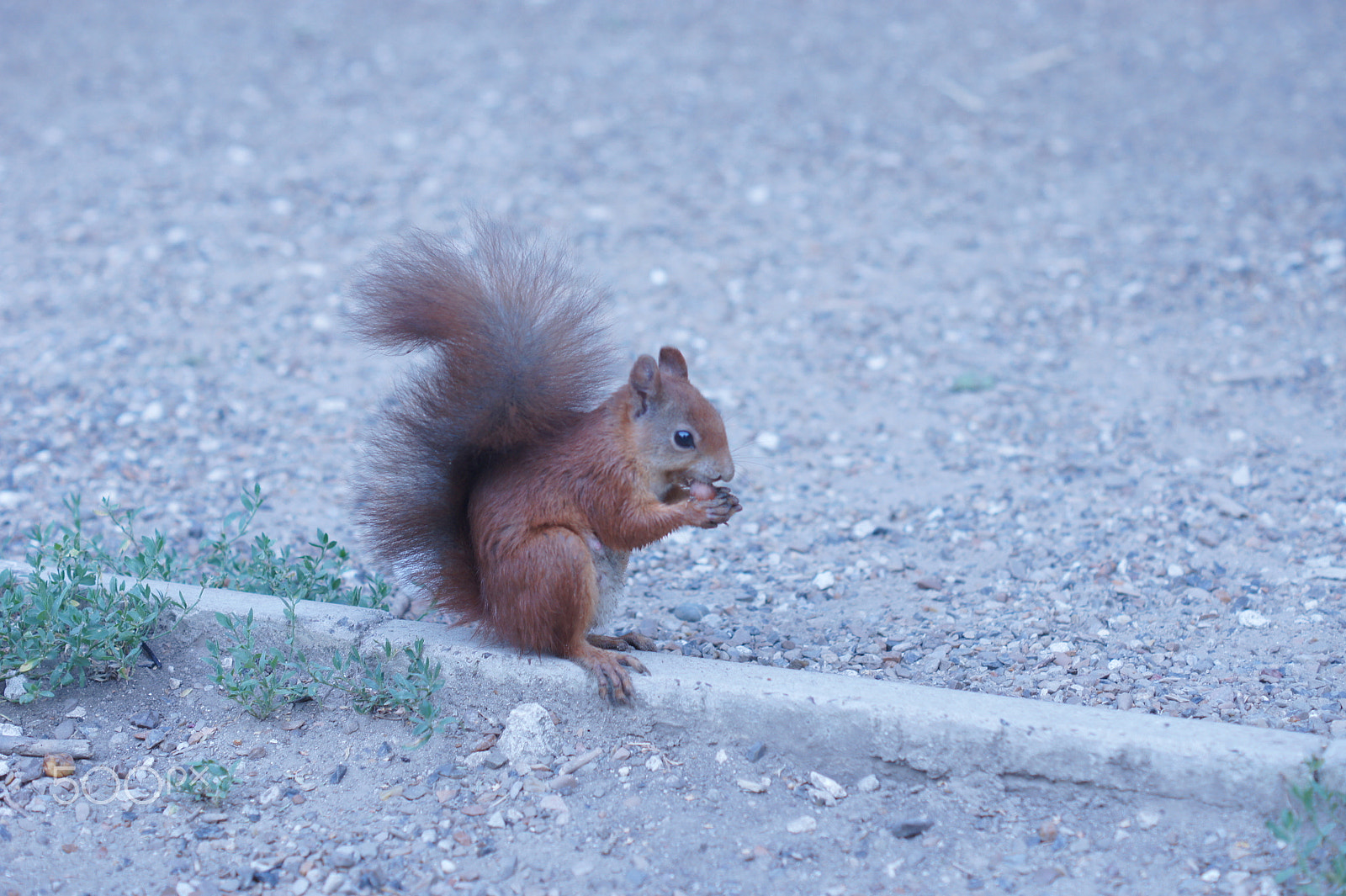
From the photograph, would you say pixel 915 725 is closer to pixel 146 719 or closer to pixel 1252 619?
pixel 1252 619

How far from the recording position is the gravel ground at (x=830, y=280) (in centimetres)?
297

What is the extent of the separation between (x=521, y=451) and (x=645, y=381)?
31 cm

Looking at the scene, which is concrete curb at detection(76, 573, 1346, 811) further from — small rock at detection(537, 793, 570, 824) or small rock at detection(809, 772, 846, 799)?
small rock at detection(537, 793, 570, 824)

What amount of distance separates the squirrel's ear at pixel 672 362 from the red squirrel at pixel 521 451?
0.10 metres

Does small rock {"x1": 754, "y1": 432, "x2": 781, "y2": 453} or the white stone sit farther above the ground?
small rock {"x1": 754, "y1": 432, "x2": 781, "y2": 453}

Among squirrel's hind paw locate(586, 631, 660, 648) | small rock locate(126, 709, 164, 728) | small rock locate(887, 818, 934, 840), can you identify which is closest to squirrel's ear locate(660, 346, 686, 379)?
squirrel's hind paw locate(586, 631, 660, 648)

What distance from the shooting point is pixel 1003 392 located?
4.37 m

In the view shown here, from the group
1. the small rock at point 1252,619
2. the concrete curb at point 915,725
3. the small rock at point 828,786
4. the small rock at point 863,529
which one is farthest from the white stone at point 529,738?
the small rock at point 1252,619

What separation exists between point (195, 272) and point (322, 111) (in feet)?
6.60

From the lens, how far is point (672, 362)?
2520 millimetres

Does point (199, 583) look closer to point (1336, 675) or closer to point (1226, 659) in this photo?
point (1226, 659)

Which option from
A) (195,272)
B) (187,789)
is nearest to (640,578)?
(187,789)

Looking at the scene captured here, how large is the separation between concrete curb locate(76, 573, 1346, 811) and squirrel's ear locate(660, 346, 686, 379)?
0.63 metres

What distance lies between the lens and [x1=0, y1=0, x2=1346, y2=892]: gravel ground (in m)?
2.97
